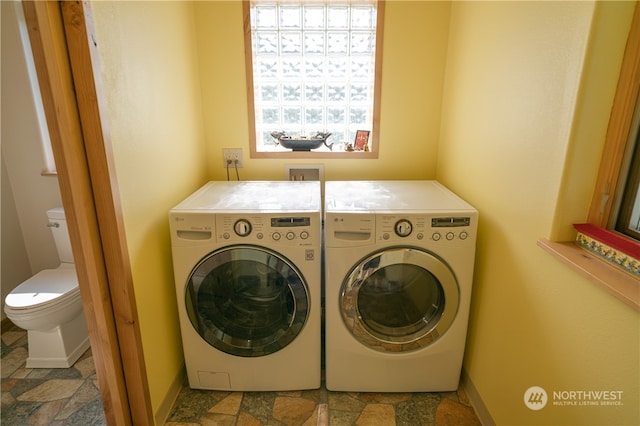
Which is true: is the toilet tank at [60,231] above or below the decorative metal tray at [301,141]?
below

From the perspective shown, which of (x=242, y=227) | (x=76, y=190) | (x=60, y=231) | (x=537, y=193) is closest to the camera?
(x=76, y=190)

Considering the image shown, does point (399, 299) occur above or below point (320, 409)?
above

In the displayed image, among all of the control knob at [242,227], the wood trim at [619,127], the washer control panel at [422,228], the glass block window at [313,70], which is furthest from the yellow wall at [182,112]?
the wood trim at [619,127]

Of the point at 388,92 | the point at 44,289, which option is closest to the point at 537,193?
the point at 388,92

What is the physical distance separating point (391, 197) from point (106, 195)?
45.7 inches

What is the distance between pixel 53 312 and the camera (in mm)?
1603

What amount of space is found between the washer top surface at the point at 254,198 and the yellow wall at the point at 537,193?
2.55 feet

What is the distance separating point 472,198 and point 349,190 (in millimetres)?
595

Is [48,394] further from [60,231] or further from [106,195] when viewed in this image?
[106,195]

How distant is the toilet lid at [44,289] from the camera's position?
1.56 metres

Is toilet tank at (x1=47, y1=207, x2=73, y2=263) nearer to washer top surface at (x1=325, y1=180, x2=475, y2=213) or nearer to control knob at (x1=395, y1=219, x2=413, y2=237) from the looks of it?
washer top surface at (x1=325, y1=180, x2=475, y2=213)

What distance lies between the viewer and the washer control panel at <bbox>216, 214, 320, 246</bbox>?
1.35 metres

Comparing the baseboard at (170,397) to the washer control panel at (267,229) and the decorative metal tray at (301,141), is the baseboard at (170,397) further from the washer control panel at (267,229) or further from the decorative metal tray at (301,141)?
the decorative metal tray at (301,141)

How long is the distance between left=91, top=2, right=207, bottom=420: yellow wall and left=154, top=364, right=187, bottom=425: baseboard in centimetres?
3
